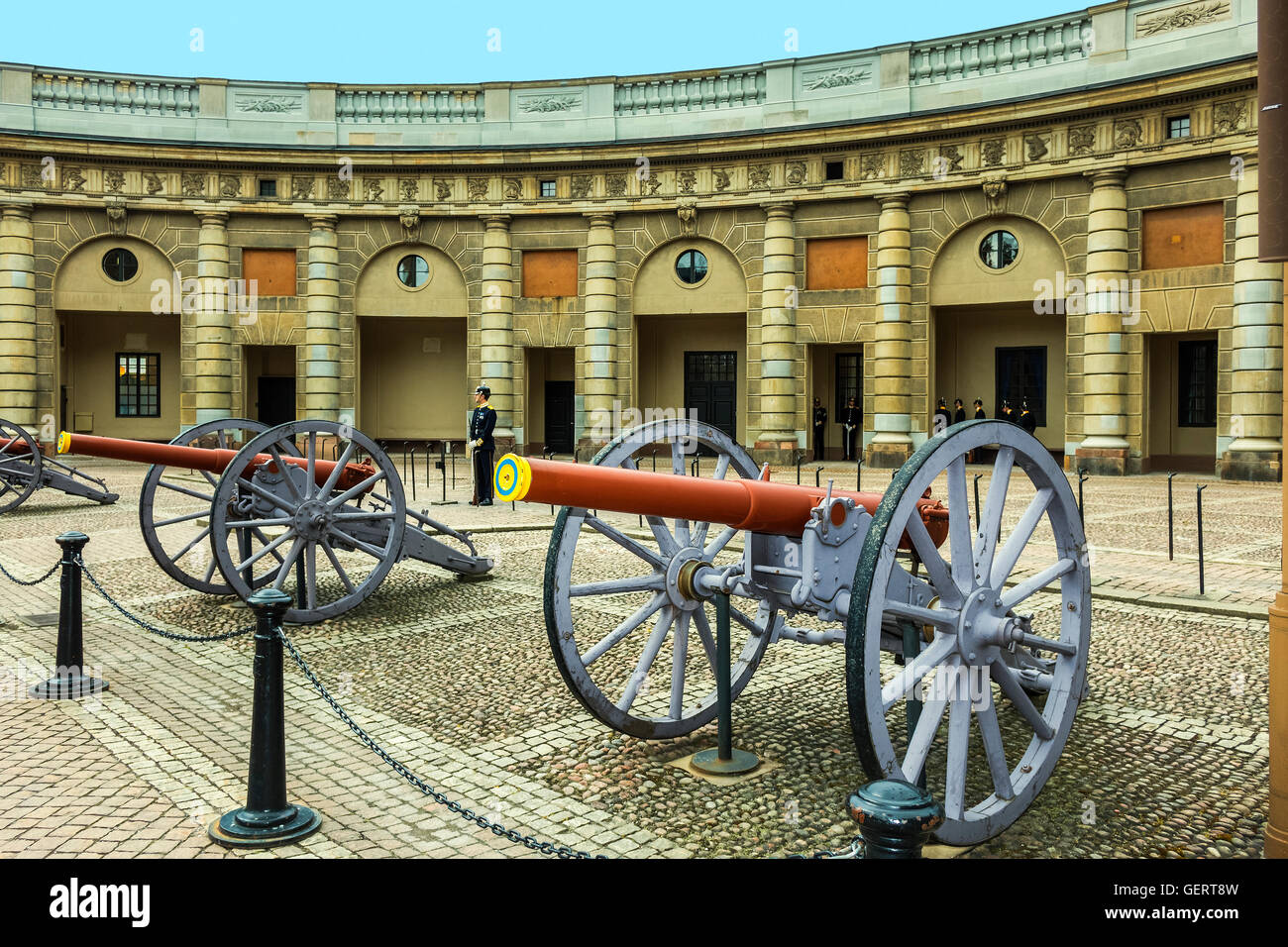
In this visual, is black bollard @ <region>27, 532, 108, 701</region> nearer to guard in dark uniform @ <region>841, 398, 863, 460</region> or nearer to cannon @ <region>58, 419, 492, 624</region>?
cannon @ <region>58, 419, 492, 624</region>

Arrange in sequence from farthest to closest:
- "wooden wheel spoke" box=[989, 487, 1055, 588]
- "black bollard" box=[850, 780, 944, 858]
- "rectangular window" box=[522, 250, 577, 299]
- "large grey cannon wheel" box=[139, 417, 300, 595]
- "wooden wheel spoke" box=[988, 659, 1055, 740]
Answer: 1. "rectangular window" box=[522, 250, 577, 299]
2. "large grey cannon wheel" box=[139, 417, 300, 595]
3. "wooden wheel spoke" box=[989, 487, 1055, 588]
4. "wooden wheel spoke" box=[988, 659, 1055, 740]
5. "black bollard" box=[850, 780, 944, 858]

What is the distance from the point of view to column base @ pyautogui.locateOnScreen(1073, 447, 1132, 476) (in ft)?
72.8

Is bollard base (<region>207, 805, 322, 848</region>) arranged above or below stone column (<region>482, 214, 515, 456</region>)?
below

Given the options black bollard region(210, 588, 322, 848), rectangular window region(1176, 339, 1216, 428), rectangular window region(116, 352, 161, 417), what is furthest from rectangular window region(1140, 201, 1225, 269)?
rectangular window region(116, 352, 161, 417)

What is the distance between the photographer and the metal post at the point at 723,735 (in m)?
4.98

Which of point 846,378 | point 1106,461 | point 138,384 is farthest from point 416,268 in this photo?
point 1106,461

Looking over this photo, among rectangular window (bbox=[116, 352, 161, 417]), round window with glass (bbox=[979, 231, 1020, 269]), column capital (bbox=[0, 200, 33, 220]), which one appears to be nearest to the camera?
round window with glass (bbox=[979, 231, 1020, 269])

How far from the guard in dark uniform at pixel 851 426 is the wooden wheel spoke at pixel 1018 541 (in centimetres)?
2169

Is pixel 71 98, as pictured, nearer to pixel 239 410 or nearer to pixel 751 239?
pixel 239 410

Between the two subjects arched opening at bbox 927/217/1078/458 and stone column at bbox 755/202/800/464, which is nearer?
arched opening at bbox 927/217/1078/458

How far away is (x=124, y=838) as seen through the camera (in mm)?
4176

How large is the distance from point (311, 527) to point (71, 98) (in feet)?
77.3

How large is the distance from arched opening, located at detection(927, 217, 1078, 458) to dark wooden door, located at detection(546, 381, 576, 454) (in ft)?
31.9
